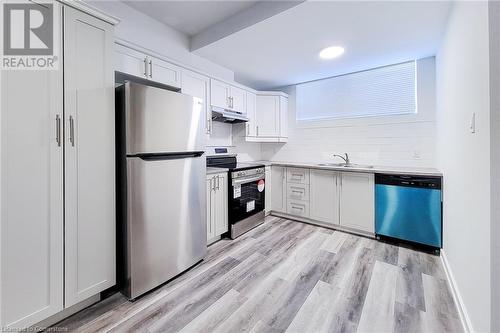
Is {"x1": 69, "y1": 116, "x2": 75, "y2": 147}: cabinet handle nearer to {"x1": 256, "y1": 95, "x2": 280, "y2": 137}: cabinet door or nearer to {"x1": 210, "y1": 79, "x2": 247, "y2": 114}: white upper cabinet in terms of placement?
{"x1": 210, "y1": 79, "x2": 247, "y2": 114}: white upper cabinet

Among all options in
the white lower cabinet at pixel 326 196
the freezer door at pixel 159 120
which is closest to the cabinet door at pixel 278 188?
the white lower cabinet at pixel 326 196

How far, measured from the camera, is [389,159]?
3148mm

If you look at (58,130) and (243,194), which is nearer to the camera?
(58,130)

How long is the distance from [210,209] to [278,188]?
1475mm

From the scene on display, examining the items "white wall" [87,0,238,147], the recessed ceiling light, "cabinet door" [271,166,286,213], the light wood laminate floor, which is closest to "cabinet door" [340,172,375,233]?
the light wood laminate floor

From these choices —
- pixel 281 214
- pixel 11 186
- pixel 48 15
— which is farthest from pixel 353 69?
pixel 11 186

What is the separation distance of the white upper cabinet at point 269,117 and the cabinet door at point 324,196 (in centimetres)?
107

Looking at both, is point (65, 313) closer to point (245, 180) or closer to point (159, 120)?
point (159, 120)

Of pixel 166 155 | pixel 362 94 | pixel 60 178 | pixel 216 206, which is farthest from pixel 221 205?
pixel 362 94

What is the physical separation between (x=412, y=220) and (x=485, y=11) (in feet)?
6.88

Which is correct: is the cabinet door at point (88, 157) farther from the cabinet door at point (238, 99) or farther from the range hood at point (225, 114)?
the cabinet door at point (238, 99)

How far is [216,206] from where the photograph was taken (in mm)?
2611

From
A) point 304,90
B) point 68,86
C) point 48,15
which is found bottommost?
point 68,86

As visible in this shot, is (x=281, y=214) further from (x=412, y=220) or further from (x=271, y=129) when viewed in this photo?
(x=412, y=220)
